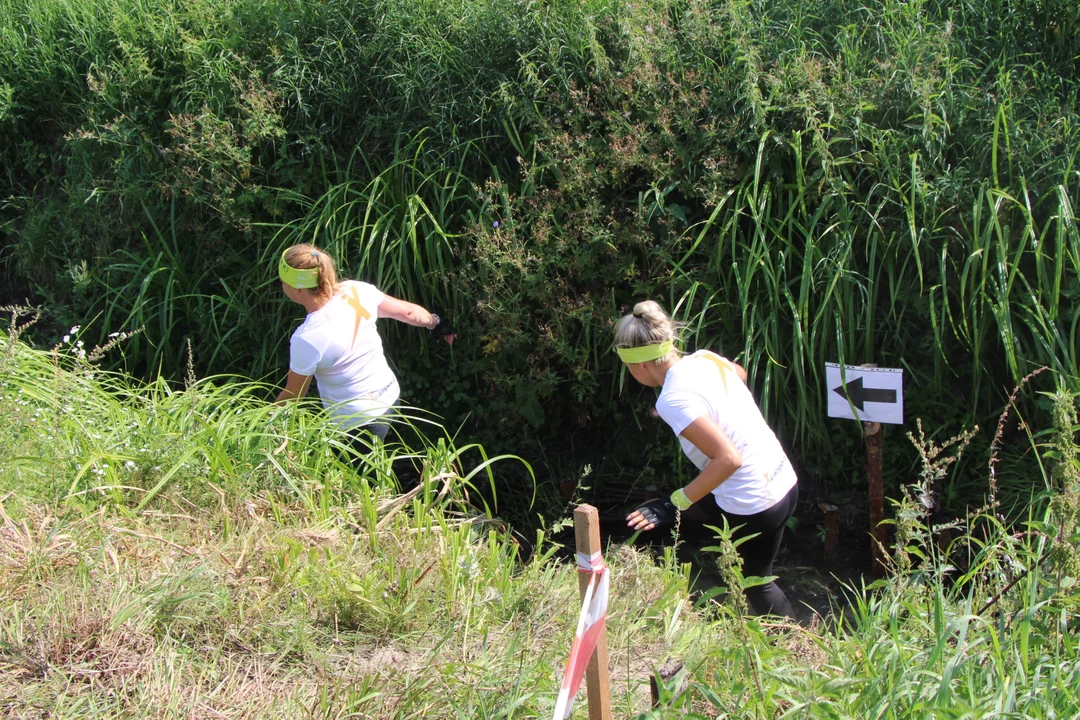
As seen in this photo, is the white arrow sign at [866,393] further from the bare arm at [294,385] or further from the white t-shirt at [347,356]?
the bare arm at [294,385]

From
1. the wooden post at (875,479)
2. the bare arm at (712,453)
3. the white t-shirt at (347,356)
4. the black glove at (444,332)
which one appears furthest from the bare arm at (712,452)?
the black glove at (444,332)

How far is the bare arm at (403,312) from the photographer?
4.49m

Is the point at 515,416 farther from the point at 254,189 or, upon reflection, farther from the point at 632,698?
the point at 632,698

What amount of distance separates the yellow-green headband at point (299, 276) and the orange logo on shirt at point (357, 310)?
0.18 m

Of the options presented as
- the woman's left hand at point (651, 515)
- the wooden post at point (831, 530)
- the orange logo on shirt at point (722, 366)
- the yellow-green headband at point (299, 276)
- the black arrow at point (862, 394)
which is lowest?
the wooden post at point (831, 530)

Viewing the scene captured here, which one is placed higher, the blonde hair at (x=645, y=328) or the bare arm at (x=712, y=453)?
the blonde hair at (x=645, y=328)

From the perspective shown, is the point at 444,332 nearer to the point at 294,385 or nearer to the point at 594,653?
the point at 294,385

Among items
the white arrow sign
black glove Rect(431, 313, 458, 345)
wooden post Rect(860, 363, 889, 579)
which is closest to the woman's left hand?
the white arrow sign

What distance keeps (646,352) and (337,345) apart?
1.51 meters

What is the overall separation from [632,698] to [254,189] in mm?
4066

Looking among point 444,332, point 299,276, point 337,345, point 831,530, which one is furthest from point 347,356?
point 831,530

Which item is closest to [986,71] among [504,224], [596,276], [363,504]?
[596,276]

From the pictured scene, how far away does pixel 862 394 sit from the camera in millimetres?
3941

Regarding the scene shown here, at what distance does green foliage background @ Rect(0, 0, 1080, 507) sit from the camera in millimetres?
4328
